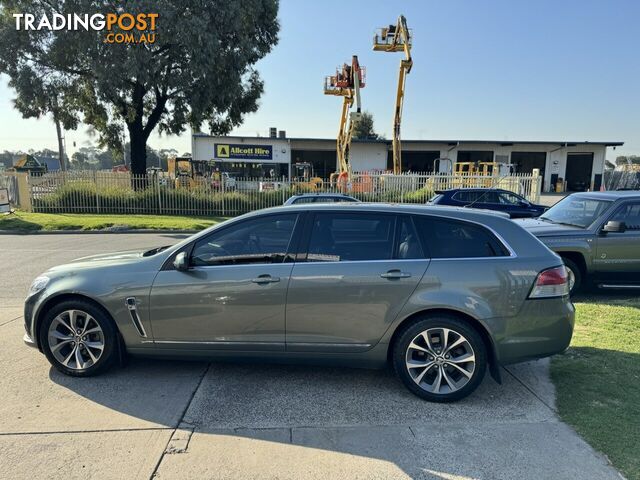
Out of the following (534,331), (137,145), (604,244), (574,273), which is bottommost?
(574,273)

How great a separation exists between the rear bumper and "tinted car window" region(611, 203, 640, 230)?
405 cm

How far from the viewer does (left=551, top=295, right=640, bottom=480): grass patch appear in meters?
3.00

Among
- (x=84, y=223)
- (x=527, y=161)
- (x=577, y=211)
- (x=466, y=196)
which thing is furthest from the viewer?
(x=527, y=161)

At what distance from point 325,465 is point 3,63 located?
23.6m

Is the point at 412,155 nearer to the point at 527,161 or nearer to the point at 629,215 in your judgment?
the point at 527,161

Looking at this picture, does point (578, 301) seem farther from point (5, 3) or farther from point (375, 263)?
point (5, 3)

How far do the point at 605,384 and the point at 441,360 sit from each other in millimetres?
1505

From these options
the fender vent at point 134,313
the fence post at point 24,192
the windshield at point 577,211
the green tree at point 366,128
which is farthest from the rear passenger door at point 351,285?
the green tree at point 366,128

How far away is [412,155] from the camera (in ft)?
152

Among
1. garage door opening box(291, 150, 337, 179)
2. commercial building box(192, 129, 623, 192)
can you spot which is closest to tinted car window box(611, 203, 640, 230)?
commercial building box(192, 129, 623, 192)

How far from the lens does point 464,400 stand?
3.66 m

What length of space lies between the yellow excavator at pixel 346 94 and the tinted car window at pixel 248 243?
18.4 meters

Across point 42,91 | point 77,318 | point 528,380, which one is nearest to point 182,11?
point 42,91

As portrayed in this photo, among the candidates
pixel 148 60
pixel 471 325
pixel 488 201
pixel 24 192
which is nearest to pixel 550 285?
pixel 471 325
